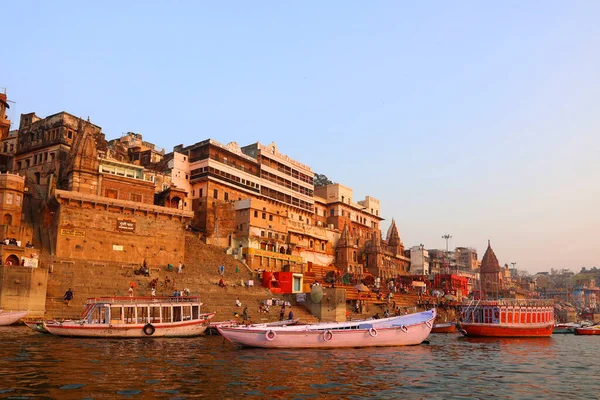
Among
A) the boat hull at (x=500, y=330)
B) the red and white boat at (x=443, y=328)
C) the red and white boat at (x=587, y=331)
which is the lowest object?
the red and white boat at (x=587, y=331)

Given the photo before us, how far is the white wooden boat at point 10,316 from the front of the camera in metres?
30.8

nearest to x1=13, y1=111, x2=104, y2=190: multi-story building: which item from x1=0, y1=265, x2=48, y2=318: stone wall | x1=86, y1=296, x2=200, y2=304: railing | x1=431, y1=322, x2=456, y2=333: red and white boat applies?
x1=0, y1=265, x2=48, y2=318: stone wall

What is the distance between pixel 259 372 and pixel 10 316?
2027cm

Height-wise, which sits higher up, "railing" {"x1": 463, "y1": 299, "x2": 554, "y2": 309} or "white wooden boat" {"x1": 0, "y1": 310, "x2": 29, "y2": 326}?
"railing" {"x1": 463, "y1": 299, "x2": 554, "y2": 309}

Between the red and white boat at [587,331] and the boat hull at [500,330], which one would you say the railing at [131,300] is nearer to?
the boat hull at [500,330]

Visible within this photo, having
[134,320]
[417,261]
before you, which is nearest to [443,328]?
[134,320]

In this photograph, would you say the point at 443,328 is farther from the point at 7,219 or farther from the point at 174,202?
the point at 7,219

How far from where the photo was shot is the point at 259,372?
18.2 m

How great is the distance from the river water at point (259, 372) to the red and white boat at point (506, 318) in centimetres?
1657

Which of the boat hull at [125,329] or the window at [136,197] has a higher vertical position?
the window at [136,197]

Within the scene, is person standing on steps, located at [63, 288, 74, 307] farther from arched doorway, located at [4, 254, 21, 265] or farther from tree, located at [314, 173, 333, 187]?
tree, located at [314, 173, 333, 187]

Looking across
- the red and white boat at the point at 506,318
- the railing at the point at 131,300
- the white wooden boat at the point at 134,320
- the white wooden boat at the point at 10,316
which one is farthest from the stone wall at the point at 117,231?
the red and white boat at the point at 506,318

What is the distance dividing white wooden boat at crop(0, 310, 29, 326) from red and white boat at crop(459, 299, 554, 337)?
33616mm

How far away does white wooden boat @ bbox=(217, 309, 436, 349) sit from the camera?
2538 centimetres
